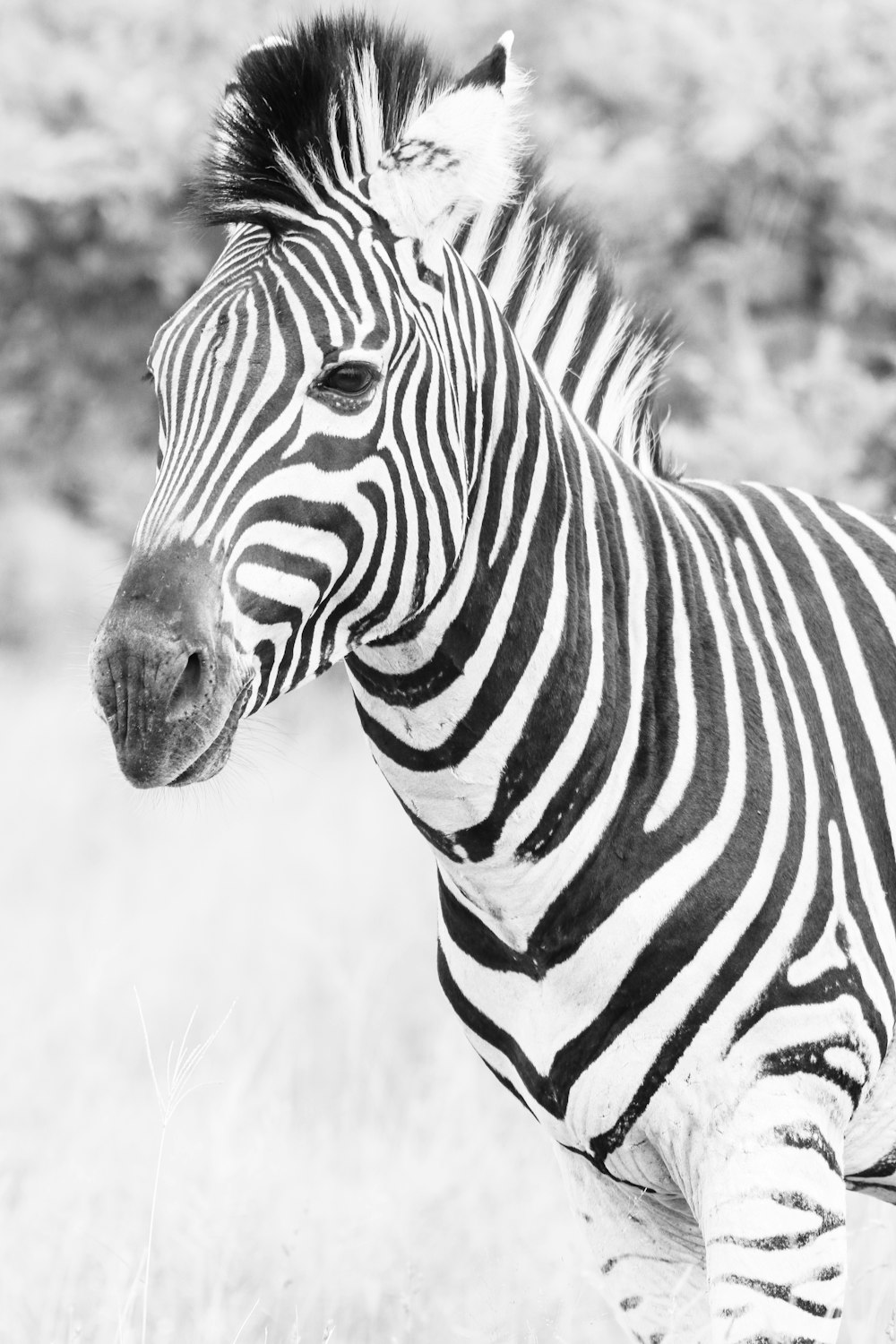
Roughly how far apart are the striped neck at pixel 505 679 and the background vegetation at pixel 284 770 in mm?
493

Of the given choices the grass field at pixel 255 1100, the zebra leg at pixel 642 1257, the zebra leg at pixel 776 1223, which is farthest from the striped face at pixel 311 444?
the zebra leg at pixel 642 1257

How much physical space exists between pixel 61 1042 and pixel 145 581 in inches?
172

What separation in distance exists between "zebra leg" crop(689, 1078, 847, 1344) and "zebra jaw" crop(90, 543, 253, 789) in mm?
1169

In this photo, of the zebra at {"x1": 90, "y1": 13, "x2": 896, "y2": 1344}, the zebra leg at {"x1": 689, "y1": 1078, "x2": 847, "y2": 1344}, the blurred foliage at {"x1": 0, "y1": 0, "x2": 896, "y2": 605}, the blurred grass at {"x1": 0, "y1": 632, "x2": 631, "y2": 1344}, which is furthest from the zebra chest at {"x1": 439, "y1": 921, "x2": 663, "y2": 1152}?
the blurred foliage at {"x1": 0, "y1": 0, "x2": 896, "y2": 605}

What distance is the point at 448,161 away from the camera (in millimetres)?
2461

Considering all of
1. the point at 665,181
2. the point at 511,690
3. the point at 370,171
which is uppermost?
the point at 665,181

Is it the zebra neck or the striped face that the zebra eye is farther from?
the zebra neck

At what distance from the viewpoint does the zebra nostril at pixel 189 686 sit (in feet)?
7.11

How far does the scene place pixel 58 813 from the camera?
28.5 feet

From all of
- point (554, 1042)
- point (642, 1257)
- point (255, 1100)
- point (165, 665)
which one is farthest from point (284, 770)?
point (165, 665)

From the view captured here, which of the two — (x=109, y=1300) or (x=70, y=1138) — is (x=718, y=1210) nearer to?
(x=109, y=1300)

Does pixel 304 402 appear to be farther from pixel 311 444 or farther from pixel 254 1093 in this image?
pixel 254 1093

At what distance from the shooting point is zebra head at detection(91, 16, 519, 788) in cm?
220

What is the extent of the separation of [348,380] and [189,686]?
1.91ft
